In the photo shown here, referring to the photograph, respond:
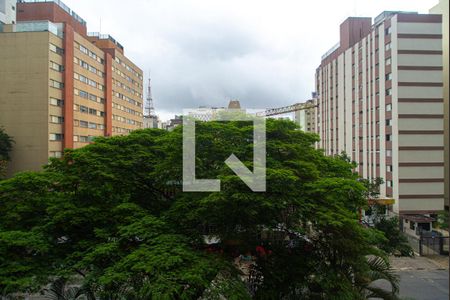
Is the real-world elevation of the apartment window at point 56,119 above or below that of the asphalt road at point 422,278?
above

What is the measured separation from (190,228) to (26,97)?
A: 103ft

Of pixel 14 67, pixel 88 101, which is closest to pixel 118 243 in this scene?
pixel 14 67

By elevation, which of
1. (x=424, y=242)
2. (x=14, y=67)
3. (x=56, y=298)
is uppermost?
(x=14, y=67)

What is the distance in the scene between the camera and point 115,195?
11.1 m

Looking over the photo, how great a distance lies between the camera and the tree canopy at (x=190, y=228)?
27.3ft

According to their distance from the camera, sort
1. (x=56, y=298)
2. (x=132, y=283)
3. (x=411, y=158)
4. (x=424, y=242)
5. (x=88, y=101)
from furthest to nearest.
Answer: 1. (x=88, y=101)
2. (x=411, y=158)
3. (x=424, y=242)
4. (x=56, y=298)
5. (x=132, y=283)

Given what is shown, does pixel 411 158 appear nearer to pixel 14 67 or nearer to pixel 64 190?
pixel 64 190

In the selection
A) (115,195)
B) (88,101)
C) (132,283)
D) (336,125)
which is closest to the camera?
(132,283)

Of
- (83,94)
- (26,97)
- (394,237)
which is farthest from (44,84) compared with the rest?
(394,237)

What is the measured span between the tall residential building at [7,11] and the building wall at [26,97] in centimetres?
376

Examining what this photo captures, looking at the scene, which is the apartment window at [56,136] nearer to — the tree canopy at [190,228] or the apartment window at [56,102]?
the apartment window at [56,102]

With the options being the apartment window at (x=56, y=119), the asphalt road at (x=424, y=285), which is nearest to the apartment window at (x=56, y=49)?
the apartment window at (x=56, y=119)

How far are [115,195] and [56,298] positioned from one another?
3.08 meters

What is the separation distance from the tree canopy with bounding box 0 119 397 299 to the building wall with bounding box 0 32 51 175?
85.3ft
